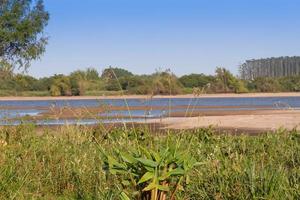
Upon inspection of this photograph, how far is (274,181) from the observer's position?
5258 millimetres

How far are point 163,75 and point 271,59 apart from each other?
364 ft

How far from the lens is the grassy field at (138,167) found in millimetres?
4547

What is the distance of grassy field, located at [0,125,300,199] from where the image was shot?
14.9 ft

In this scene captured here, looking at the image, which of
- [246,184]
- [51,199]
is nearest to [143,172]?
[246,184]

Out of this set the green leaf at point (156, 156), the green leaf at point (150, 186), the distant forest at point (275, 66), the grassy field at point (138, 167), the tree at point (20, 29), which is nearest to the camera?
the green leaf at point (150, 186)

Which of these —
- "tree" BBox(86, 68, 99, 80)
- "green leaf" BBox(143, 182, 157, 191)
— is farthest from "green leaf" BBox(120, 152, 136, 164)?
"tree" BBox(86, 68, 99, 80)

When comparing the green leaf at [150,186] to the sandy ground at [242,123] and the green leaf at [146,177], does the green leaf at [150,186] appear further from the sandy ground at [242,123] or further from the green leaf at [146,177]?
the sandy ground at [242,123]

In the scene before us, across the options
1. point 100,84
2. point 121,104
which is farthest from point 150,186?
point 121,104

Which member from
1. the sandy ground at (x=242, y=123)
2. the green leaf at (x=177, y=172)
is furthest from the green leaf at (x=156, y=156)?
the sandy ground at (x=242, y=123)

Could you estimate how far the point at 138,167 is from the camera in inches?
171

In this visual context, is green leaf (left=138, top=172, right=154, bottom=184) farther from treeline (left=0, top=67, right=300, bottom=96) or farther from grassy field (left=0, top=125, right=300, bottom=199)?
treeline (left=0, top=67, right=300, bottom=96)

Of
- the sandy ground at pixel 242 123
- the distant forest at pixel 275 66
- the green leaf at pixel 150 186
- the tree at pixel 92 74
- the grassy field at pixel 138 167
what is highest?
the distant forest at pixel 275 66

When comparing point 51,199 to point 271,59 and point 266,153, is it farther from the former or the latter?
point 271,59

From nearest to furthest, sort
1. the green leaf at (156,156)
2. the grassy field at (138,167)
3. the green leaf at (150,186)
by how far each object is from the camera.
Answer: the green leaf at (150,186), the green leaf at (156,156), the grassy field at (138,167)
